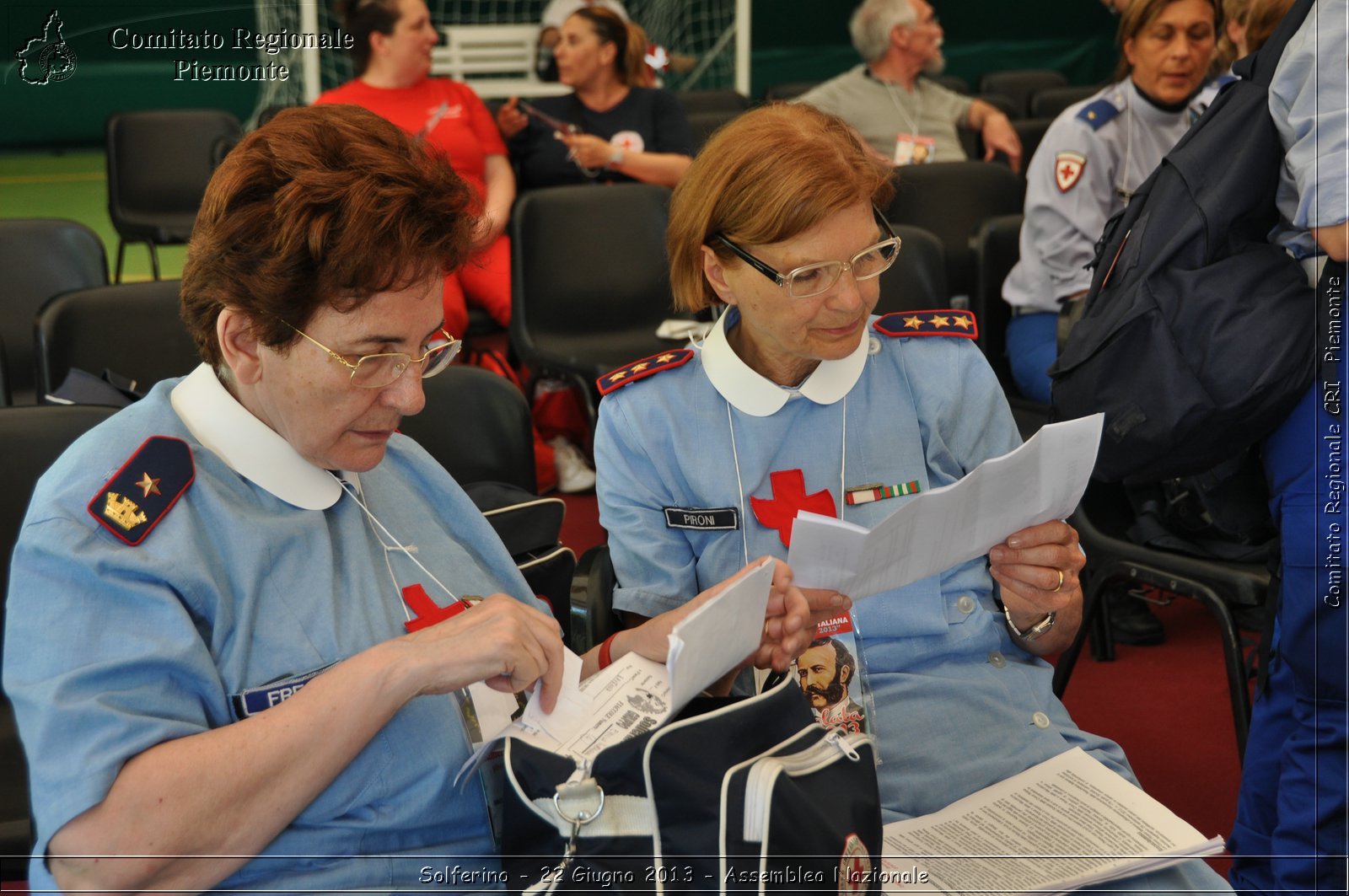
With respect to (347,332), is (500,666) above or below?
below

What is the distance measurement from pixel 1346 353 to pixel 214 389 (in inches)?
60.6

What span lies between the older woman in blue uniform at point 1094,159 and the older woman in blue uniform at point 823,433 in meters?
1.47

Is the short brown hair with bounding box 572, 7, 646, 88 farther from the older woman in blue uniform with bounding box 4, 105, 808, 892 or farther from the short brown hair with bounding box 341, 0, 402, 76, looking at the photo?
the older woman in blue uniform with bounding box 4, 105, 808, 892

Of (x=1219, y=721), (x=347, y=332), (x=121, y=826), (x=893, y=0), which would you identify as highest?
(x=893, y=0)

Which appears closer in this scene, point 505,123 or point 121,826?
point 121,826

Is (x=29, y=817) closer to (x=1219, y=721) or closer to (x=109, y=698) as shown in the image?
(x=109, y=698)

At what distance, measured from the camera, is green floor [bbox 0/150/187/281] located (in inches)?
329

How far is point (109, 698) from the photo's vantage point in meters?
1.13

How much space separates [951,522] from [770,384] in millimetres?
491

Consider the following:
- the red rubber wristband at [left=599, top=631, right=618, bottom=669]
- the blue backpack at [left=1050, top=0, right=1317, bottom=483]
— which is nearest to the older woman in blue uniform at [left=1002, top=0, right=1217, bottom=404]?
the blue backpack at [left=1050, top=0, right=1317, bottom=483]

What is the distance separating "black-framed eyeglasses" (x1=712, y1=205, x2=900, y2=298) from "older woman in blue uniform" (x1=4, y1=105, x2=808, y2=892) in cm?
49

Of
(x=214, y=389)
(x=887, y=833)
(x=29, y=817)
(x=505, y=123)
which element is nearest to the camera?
(x=214, y=389)

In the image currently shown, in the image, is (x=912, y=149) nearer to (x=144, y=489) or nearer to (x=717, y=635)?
(x=717, y=635)

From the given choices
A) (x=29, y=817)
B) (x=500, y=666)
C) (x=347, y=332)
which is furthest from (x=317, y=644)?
(x=29, y=817)
